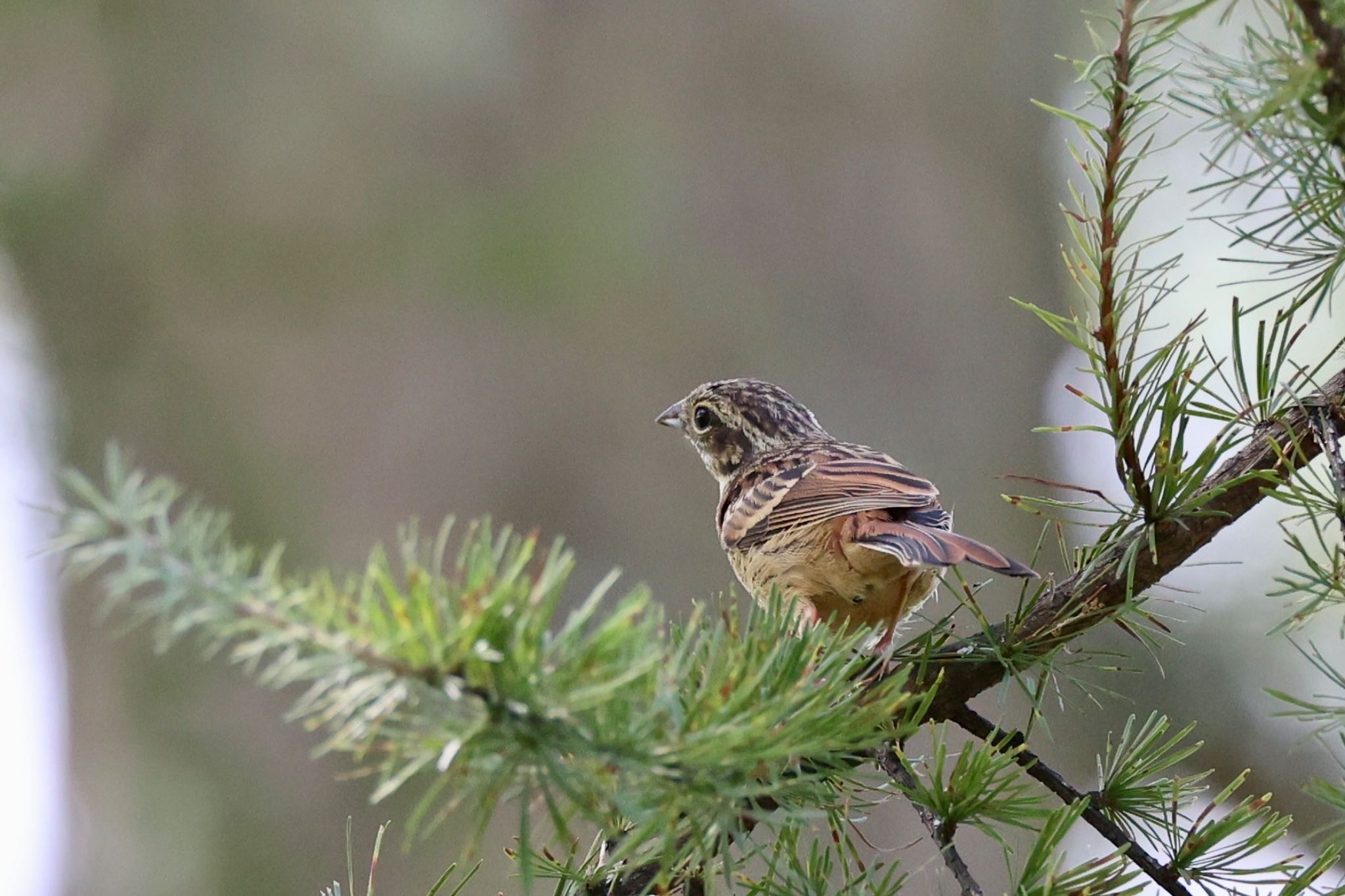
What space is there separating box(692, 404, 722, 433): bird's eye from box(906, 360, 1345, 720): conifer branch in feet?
7.98

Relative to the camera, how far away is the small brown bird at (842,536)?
260cm

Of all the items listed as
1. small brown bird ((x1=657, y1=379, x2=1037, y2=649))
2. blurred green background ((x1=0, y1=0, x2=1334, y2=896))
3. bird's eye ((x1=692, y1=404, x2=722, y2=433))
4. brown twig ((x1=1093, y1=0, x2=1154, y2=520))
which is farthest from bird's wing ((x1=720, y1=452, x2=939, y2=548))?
blurred green background ((x1=0, y1=0, x2=1334, y2=896))

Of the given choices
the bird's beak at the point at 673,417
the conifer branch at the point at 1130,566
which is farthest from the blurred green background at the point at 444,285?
the conifer branch at the point at 1130,566

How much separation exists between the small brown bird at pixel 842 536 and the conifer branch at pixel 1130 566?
131 millimetres

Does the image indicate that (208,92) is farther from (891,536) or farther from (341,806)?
(891,536)

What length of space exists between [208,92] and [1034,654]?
609cm

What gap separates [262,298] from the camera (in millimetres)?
6219

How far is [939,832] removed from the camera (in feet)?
5.31

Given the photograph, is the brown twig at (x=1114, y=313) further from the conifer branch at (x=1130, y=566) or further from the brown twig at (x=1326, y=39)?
the brown twig at (x=1326, y=39)

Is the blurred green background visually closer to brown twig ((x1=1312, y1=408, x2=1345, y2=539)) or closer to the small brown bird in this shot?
the small brown bird

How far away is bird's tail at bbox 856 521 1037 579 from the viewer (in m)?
2.02

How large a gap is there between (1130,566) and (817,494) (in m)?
1.38

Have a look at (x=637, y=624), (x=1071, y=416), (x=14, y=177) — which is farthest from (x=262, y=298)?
(x=637, y=624)

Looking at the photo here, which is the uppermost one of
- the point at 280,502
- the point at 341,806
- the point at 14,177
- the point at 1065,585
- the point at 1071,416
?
the point at 14,177
